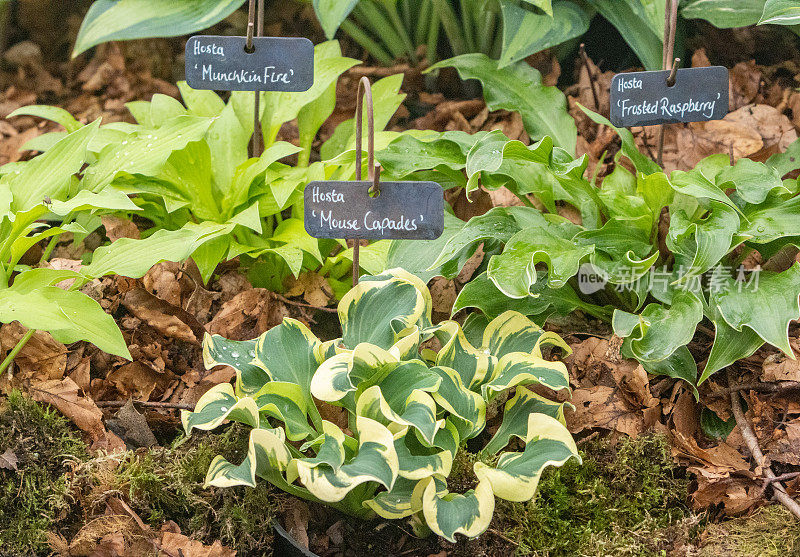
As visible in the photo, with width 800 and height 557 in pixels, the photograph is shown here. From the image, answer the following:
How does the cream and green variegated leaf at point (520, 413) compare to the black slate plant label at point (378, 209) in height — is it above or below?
below

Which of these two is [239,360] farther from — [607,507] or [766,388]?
[766,388]

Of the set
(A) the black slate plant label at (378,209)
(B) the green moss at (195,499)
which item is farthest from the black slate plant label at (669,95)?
(B) the green moss at (195,499)

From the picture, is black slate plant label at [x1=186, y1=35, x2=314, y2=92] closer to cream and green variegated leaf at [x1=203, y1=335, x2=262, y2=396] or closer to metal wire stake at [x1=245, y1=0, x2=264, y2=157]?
metal wire stake at [x1=245, y1=0, x2=264, y2=157]

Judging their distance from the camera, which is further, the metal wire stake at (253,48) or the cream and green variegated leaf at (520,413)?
the metal wire stake at (253,48)

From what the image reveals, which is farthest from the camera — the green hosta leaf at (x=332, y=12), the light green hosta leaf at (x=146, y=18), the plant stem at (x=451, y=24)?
the plant stem at (x=451, y=24)

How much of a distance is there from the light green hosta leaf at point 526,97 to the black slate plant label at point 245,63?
1.77ft

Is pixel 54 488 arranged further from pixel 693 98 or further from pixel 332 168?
pixel 693 98

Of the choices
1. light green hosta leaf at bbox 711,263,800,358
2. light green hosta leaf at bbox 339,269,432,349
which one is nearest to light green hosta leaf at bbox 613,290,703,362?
light green hosta leaf at bbox 711,263,800,358

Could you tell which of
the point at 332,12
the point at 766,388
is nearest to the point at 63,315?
the point at 332,12

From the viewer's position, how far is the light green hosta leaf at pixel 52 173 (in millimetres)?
1638

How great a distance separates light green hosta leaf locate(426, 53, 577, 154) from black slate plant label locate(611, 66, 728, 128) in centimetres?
28

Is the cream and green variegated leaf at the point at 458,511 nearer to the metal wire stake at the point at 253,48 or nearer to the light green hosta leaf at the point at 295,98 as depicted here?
the metal wire stake at the point at 253,48

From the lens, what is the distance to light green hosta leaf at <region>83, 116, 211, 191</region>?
1.69 m

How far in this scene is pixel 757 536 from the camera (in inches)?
52.5
